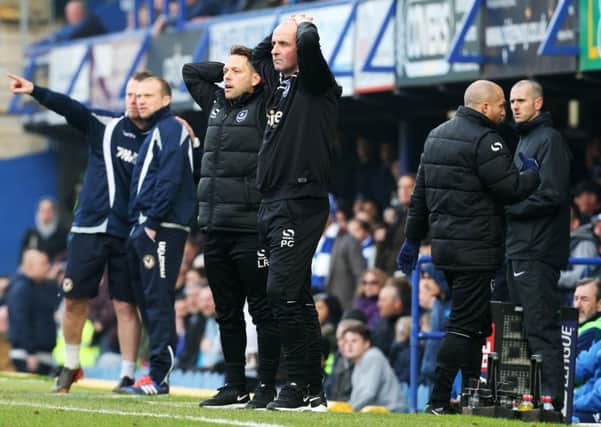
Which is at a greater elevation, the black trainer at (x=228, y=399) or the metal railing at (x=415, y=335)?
the metal railing at (x=415, y=335)

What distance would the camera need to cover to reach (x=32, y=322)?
22500 millimetres

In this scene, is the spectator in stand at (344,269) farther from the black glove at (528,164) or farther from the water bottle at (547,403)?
the water bottle at (547,403)

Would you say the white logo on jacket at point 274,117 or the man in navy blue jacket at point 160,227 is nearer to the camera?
the white logo on jacket at point 274,117

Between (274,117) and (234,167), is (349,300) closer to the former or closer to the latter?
(234,167)

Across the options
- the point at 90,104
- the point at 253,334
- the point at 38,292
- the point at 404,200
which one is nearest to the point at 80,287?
the point at 253,334

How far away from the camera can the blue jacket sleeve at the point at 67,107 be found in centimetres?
1335

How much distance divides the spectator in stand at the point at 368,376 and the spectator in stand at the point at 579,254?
168cm

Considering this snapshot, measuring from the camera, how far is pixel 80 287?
44.6ft

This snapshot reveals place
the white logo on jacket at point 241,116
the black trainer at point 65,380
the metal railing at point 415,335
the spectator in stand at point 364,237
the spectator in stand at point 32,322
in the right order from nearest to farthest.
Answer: the white logo on jacket at point 241,116, the black trainer at point 65,380, the metal railing at point 415,335, the spectator in stand at point 364,237, the spectator in stand at point 32,322

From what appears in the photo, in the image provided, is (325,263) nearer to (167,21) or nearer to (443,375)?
(167,21)

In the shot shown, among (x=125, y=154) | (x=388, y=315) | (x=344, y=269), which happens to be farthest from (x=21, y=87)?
(x=344, y=269)

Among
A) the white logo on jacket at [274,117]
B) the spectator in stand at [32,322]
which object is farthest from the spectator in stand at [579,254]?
the spectator in stand at [32,322]

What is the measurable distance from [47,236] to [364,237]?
7553mm

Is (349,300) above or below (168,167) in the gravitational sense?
below
